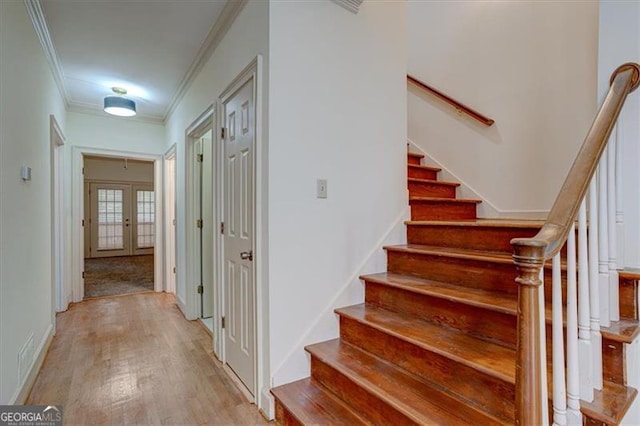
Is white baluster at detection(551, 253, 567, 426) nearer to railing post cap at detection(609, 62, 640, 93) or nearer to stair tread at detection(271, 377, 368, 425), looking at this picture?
stair tread at detection(271, 377, 368, 425)

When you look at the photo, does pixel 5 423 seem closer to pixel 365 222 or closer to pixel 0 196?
pixel 0 196

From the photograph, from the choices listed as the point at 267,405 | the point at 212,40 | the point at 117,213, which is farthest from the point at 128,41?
the point at 117,213

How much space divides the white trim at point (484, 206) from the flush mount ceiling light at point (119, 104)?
3.47 meters

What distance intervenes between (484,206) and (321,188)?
1.87 m

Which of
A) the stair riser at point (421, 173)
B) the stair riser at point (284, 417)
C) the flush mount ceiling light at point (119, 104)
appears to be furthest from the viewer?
the flush mount ceiling light at point (119, 104)

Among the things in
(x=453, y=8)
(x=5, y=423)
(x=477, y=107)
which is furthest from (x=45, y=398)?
(x=453, y=8)

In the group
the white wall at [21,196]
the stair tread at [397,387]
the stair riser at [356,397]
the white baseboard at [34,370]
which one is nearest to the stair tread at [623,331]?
the stair tread at [397,387]

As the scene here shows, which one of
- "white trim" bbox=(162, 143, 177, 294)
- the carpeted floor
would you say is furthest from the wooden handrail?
the carpeted floor

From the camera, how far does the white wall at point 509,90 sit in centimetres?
243

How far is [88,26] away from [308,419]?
318cm

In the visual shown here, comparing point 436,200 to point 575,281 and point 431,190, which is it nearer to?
point 431,190

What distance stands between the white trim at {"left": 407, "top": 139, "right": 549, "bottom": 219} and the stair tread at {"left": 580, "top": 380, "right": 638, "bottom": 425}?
1769mm

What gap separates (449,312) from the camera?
1651mm

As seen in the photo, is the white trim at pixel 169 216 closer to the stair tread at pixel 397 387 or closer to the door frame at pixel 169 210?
the door frame at pixel 169 210
